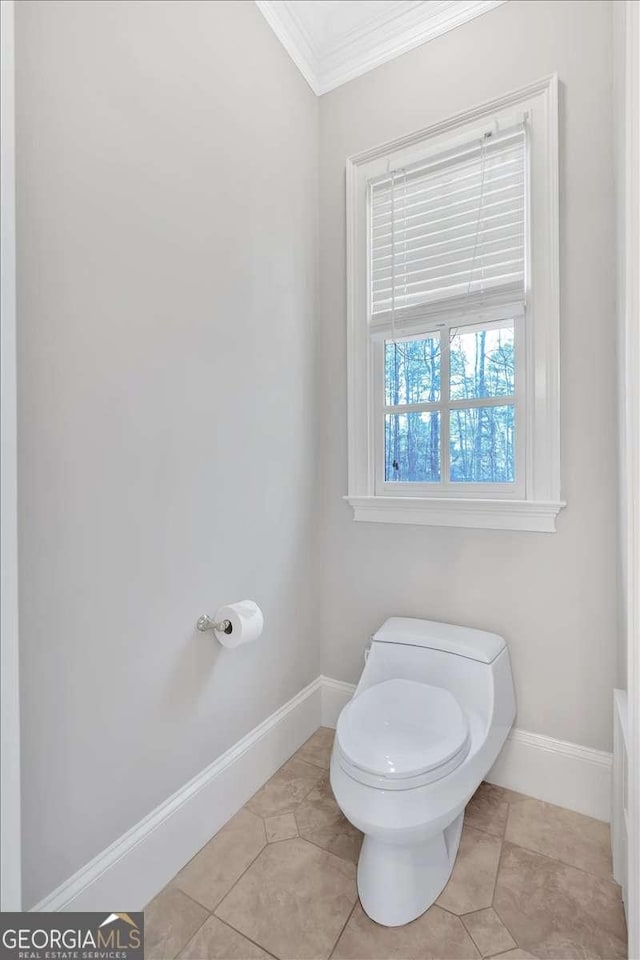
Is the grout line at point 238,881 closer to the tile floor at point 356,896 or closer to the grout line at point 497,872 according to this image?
the tile floor at point 356,896

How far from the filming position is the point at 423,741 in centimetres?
121

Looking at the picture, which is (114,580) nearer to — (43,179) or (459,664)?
(43,179)

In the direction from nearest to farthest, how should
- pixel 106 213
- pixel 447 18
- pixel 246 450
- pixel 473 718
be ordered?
pixel 106 213, pixel 473 718, pixel 246 450, pixel 447 18

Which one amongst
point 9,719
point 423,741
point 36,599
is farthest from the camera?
point 423,741

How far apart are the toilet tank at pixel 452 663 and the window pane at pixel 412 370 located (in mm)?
893

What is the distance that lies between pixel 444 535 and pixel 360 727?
2.49 feet

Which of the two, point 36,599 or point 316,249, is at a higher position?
point 316,249

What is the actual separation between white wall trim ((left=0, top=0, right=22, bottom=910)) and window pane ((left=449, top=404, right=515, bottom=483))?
4.70 ft

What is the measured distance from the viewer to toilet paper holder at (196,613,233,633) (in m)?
Answer: 1.31

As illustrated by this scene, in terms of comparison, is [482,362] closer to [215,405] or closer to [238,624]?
[215,405]

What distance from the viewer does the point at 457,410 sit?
1728 millimetres

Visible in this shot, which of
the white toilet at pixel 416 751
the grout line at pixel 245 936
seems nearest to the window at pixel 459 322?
the white toilet at pixel 416 751

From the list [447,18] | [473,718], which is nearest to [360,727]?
[473,718]

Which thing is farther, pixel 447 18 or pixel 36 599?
pixel 447 18
